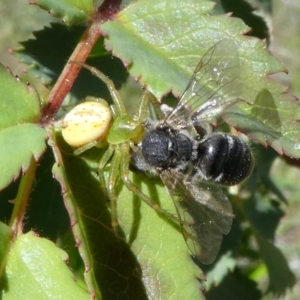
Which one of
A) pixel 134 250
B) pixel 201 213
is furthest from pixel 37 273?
pixel 201 213

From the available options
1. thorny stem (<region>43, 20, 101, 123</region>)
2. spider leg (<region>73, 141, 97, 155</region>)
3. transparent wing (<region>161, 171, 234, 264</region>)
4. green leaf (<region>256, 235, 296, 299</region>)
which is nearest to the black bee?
transparent wing (<region>161, 171, 234, 264</region>)

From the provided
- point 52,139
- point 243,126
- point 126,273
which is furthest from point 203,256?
point 52,139

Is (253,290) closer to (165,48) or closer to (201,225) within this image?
(201,225)

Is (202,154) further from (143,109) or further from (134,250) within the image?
→ (134,250)

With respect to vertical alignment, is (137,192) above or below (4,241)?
above

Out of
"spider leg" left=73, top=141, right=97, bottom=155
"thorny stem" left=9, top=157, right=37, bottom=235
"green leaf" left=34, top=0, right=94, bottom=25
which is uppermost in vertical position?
"green leaf" left=34, top=0, right=94, bottom=25

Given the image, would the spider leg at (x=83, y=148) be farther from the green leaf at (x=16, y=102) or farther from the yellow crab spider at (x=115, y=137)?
the green leaf at (x=16, y=102)

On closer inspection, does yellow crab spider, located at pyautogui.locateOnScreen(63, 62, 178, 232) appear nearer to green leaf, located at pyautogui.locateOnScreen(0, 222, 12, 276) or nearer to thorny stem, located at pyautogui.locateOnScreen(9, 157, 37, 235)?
thorny stem, located at pyautogui.locateOnScreen(9, 157, 37, 235)
